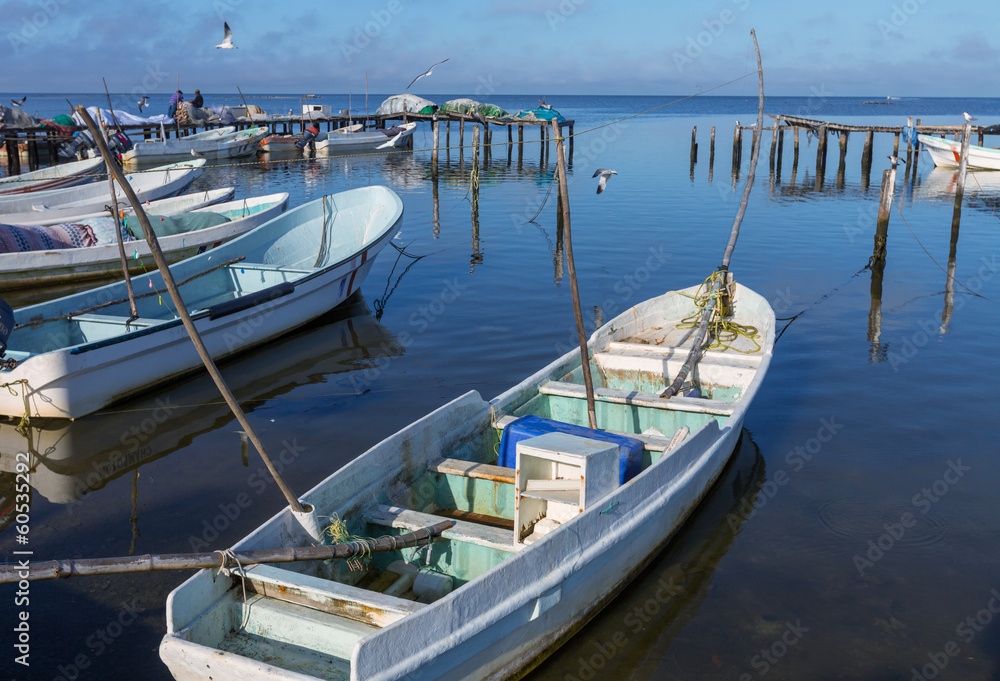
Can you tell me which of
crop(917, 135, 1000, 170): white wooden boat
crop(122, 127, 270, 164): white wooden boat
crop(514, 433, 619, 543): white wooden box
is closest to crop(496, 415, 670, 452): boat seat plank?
crop(514, 433, 619, 543): white wooden box

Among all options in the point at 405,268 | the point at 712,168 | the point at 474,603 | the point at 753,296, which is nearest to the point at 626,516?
the point at 474,603

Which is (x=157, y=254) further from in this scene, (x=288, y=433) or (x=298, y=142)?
(x=298, y=142)

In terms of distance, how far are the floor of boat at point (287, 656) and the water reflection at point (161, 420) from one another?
319cm

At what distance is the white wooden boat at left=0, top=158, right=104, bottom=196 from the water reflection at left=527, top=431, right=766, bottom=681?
16.0 meters

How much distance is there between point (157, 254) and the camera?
13.2 ft

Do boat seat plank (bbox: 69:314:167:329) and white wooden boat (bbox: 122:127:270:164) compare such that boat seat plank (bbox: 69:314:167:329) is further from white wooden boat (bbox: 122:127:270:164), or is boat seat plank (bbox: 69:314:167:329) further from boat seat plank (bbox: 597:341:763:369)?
white wooden boat (bbox: 122:127:270:164)

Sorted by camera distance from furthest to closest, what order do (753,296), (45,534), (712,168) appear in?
(712,168)
(753,296)
(45,534)

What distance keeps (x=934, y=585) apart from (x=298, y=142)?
39.8 meters

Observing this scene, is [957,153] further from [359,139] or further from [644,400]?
[644,400]

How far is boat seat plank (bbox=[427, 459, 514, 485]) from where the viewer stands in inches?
230

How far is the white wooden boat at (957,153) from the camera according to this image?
106 ft

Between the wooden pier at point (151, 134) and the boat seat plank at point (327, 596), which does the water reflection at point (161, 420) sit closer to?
the boat seat plank at point (327, 596)

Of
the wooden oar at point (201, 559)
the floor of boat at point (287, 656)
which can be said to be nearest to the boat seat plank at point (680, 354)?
the wooden oar at point (201, 559)

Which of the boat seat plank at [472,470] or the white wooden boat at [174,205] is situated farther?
the white wooden boat at [174,205]
